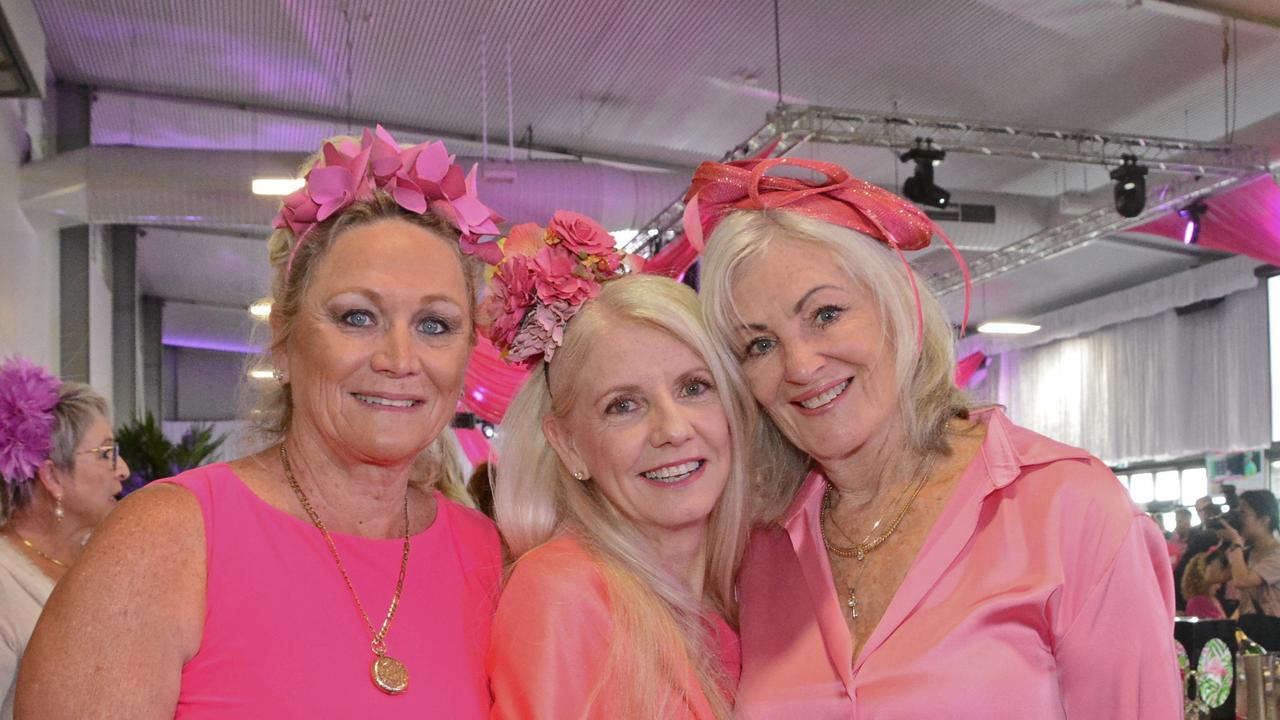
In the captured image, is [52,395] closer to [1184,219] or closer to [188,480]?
[188,480]

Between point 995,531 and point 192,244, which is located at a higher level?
point 192,244

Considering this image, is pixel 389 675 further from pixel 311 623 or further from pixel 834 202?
pixel 834 202

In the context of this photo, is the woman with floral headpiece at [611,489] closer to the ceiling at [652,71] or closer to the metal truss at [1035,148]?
the ceiling at [652,71]

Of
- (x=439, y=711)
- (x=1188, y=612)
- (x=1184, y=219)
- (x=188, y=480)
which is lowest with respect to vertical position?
(x=1188, y=612)

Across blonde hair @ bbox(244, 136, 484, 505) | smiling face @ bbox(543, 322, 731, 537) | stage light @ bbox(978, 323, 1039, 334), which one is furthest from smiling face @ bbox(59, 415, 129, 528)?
stage light @ bbox(978, 323, 1039, 334)

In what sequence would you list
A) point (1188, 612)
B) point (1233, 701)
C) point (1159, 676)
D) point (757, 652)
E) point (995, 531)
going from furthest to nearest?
point (1188, 612), point (1233, 701), point (757, 652), point (995, 531), point (1159, 676)

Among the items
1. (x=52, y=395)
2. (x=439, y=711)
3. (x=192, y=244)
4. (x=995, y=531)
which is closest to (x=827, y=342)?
(x=995, y=531)

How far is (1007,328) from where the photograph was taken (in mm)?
16312

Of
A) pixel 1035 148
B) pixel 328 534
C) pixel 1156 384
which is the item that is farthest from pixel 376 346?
pixel 1156 384

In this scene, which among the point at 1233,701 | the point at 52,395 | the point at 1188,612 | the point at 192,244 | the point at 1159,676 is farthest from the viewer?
the point at 192,244

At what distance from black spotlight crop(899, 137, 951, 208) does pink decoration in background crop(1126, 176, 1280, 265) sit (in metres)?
2.49

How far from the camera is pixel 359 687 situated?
1.99 m

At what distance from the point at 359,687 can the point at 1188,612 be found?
6513 mm

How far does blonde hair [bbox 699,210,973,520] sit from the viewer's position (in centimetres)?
235
